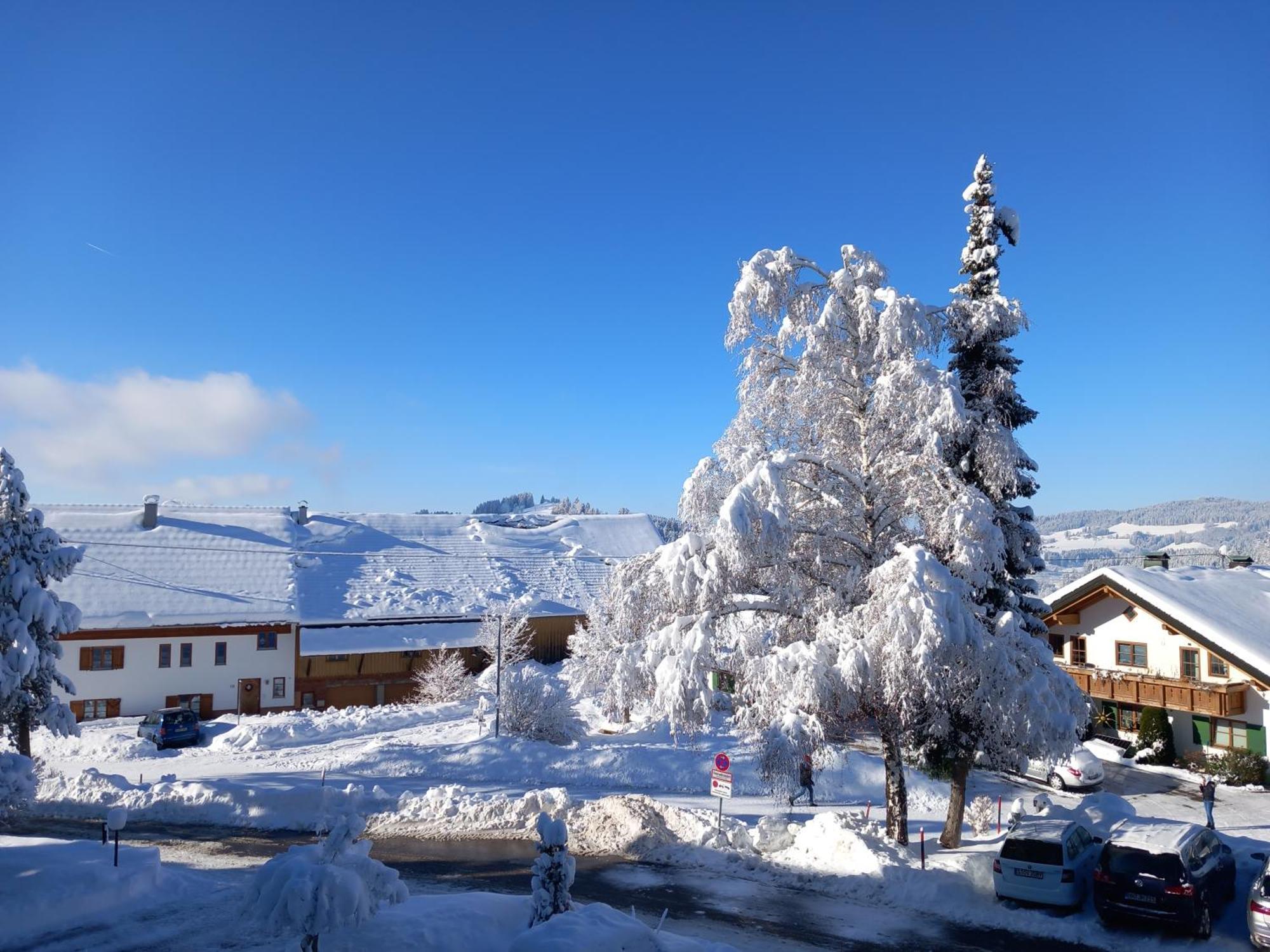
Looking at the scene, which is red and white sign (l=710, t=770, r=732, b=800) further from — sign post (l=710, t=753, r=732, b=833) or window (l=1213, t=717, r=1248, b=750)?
window (l=1213, t=717, r=1248, b=750)

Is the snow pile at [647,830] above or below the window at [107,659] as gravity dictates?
below

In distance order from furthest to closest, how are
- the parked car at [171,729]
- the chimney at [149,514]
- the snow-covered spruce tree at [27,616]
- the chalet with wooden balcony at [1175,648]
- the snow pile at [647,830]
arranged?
1. the chimney at [149,514]
2. the parked car at [171,729]
3. the chalet with wooden balcony at [1175,648]
4. the snow-covered spruce tree at [27,616]
5. the snow pile at [647,830]

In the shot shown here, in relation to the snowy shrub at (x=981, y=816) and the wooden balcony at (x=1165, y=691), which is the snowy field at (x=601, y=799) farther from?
the wooden balcony at (x=1165, y=691)

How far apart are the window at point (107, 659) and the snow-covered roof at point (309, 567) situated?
3.69 feet

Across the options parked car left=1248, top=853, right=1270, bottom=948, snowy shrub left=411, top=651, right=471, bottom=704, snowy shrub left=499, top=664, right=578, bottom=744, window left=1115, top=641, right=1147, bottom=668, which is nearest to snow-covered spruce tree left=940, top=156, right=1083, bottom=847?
parked car left=1248, top=853, right=1270, bottom=948

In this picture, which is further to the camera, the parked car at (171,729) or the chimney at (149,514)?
the chimney at (149,514)

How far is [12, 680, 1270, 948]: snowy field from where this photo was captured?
15.0 m

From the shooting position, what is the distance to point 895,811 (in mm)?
16797

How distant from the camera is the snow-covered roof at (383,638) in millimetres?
41469

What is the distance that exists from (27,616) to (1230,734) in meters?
38.3

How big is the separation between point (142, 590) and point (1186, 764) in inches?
1786

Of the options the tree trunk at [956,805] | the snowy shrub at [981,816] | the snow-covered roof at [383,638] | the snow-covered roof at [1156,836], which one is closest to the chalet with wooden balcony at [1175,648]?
the snowy shrub at [981,816]

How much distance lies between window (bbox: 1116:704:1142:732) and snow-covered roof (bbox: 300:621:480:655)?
29425 mm

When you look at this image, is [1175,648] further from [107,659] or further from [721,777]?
[107,659]
